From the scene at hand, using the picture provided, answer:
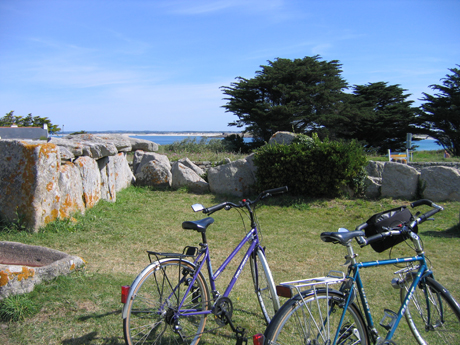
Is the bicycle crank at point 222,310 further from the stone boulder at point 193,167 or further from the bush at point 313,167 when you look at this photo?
the stone boulder at point 193,167

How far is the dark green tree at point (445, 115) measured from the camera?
22.5 meters

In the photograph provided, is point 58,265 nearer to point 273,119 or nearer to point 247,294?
point 247,294

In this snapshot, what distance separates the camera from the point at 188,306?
9.20 ft

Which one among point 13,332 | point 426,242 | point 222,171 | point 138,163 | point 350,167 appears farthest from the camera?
point 138,163

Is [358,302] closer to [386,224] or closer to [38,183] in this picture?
[386,224]

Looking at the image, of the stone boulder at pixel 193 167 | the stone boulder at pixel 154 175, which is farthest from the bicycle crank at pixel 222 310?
the stone boulder at pixel 193 167

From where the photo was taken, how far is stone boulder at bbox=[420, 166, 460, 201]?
29.3 feet

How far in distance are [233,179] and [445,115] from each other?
19.5 metres

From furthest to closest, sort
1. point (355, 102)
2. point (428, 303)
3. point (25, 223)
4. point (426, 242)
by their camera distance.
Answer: point (355, 102) < point (426, 242) < point (25, 223) < point (428, 303)

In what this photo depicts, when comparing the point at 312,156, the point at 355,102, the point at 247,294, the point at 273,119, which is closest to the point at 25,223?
the point at 247,294

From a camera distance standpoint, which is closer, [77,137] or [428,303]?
[428,303]

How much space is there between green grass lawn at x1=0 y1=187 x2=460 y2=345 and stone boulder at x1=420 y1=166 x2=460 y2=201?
1.20 ft

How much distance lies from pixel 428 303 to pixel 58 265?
3610 mm

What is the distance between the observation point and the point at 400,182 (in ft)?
30.1
